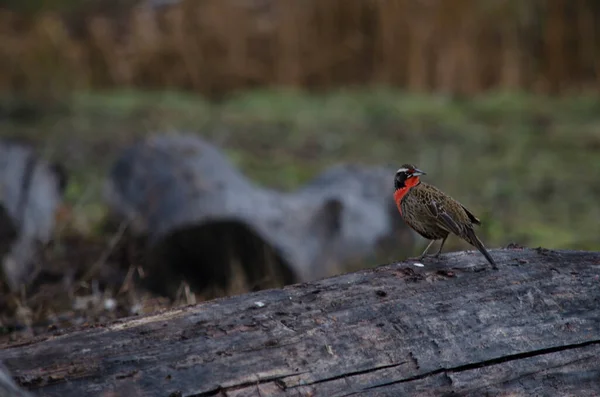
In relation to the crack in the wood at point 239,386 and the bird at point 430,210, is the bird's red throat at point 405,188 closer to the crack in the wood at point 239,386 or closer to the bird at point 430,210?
the bird at point 430,210

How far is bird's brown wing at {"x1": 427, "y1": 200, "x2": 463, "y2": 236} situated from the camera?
3.57 meters

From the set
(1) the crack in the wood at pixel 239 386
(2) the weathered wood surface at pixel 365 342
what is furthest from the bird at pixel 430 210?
(1) the crack in the wood at pixel 239 386

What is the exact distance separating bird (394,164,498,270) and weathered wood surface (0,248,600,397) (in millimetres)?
197

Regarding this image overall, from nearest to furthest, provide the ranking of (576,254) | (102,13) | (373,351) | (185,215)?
(373,351), (576,254), (185,215), (102,13)

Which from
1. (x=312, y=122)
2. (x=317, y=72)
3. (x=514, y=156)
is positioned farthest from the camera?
(x=317, y=72)

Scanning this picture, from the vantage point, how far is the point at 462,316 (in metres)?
3.15

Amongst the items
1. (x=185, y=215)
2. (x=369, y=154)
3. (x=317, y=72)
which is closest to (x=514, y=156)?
(x=369, y=154)

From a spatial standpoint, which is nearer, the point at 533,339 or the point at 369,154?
the point at 533,339

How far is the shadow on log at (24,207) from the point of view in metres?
5.50

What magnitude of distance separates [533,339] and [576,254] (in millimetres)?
518

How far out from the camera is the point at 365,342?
300 cm

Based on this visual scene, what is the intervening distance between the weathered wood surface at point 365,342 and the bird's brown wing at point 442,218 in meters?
0.18

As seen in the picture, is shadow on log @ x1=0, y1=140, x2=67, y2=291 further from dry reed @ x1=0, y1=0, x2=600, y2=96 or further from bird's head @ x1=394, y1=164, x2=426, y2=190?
dry reed @ x1=0, y1=0, x2=600, y2=96

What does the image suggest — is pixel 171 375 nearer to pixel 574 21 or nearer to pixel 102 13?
pixel 574 21
